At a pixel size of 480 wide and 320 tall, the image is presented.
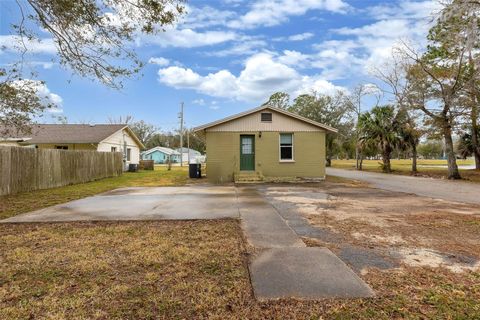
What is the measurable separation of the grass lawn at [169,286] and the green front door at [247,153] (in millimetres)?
11591

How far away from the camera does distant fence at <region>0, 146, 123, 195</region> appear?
10797 mm

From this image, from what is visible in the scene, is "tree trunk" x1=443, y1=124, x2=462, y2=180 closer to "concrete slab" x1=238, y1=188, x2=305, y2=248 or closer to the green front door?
the green front door

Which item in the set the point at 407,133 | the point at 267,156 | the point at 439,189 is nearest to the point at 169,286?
the point at 267,156

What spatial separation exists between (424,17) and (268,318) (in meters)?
13.6

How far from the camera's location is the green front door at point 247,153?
53.5ft

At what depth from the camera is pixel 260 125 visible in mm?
16125

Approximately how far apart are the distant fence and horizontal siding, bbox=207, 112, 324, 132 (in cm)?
729

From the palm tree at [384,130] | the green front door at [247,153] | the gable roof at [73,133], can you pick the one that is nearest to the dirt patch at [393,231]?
the green front door at [247,153]

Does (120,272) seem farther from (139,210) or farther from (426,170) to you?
(426,170)

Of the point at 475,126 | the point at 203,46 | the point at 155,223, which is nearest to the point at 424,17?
the point at 203,46

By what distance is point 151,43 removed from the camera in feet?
24.6

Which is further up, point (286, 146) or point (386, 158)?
point (286, 146)

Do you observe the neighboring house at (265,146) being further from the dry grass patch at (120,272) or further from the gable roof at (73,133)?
the gable roof at (73,133)

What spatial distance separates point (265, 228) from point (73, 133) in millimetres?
24220
